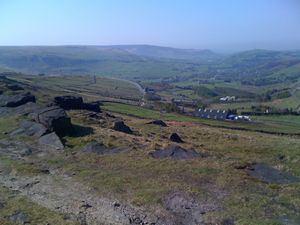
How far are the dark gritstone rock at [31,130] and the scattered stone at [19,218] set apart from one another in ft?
50.6

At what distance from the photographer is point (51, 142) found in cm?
3123

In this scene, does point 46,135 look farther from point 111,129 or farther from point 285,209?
point 285,209

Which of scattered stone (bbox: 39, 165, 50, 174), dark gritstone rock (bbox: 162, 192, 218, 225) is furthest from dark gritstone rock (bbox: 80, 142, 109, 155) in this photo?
dark gritstone rock (bbox: 162, 192, 218, 225)

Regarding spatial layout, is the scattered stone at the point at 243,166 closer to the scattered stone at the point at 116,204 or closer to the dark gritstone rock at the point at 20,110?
the scattered stone at the point at 116,204

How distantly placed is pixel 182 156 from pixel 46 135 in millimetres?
11648

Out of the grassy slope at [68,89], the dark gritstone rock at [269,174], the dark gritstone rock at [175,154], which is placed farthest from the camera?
the grassy slope at [68,89]


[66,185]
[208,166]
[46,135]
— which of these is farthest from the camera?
[46,135]

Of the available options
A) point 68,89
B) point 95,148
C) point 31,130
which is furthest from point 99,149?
point 68,89

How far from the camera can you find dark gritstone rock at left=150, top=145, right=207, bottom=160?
2709cm

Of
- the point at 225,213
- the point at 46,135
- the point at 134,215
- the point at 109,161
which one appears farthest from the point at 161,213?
the point at 46,135

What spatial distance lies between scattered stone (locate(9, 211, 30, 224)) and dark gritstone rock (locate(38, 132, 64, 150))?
40.2 ft

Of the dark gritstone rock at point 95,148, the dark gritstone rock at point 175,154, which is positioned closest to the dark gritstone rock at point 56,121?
the dark gritstone rock at point 95,148

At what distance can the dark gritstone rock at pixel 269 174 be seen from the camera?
74.8ft

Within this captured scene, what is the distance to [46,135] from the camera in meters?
32.4
